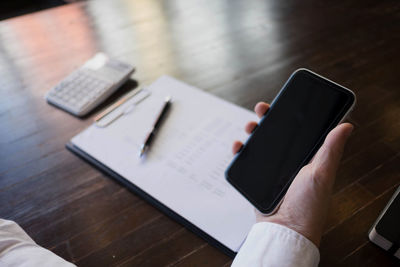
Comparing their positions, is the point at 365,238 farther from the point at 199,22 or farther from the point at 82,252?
the point at 199,22

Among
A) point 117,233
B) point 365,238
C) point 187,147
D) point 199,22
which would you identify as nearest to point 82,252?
point 117,233

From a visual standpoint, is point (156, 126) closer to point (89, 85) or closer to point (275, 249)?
point (89, 85)

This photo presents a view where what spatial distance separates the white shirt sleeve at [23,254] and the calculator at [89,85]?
12.4 inches

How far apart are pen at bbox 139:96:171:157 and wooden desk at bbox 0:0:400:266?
0.09m

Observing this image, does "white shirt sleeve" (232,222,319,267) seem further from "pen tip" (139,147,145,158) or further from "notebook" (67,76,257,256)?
"pen tip" (139,147,145,158)

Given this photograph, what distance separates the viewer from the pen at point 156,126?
627mm

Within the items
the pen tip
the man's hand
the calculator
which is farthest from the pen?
the man's hand

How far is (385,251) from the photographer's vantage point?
476 millimetres

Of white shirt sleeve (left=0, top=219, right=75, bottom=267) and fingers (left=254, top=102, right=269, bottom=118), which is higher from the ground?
fingers (left=254, top=102, right=269, bottom=118)

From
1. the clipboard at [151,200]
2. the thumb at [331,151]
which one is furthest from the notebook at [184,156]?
the thumb at [331,151]

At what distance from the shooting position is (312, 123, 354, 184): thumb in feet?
1.48

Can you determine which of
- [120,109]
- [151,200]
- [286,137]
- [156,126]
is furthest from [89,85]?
[286,137]

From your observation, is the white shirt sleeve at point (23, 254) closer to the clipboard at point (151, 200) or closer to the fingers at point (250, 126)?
the clipboard at point (151, 200)

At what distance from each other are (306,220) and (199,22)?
0.72 metres
